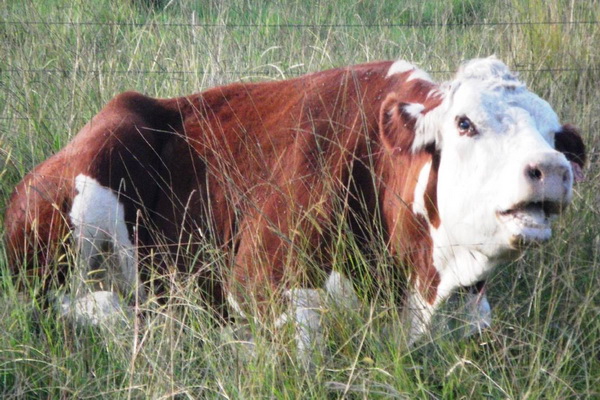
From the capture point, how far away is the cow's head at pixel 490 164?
2.71 m

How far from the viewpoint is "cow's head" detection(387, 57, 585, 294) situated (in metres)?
2.71

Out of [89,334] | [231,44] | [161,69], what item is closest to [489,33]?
[231,44]

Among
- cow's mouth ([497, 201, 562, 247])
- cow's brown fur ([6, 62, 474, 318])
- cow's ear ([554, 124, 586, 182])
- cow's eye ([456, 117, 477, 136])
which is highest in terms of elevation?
cow's eye ([456, 117, 477, 136])

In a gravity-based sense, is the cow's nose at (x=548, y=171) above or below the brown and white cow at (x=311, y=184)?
above

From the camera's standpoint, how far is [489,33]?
19.5 feet

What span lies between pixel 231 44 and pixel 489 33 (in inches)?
64.5

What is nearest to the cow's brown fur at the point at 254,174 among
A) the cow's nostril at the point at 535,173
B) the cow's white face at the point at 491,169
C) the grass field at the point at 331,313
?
the cow's white face at the point at 491,169

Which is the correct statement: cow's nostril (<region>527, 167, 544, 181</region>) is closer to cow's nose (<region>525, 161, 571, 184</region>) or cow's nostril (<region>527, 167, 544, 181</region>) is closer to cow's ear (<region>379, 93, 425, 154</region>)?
cow's nose (<region>525, 161, 571, 184</region>)

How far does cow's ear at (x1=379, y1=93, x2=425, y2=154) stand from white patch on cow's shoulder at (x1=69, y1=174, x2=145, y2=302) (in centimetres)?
118

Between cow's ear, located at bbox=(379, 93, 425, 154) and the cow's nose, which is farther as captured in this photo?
cow's ear, located at bbox=(379, 93, 425, 154)

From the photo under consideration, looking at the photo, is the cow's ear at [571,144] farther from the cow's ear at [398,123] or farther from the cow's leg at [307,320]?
the cow's leg at [307,320]

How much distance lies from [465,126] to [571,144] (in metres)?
0.37

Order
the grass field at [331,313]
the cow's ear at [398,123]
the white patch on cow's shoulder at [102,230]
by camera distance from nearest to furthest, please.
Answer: the grass field at [331,313] < the cow's ear at [398,123] < the white patch on cow's shoulder at [102,230]

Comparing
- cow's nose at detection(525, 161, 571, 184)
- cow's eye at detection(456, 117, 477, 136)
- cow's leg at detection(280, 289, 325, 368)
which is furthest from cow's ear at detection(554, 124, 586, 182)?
cow's leg at detection(280, 289, 325, 368)
